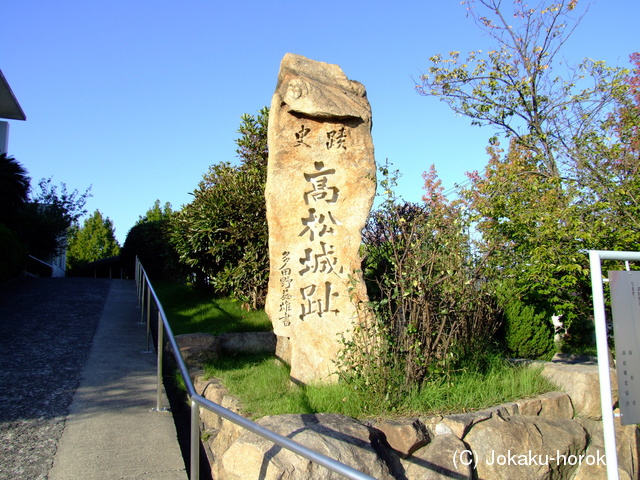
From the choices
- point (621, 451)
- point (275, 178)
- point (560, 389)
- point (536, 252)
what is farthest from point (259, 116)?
point (621, 451)

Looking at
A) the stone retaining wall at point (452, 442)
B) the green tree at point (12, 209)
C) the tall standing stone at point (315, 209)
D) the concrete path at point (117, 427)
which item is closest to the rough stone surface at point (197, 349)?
the concrete path at point (117, 427)

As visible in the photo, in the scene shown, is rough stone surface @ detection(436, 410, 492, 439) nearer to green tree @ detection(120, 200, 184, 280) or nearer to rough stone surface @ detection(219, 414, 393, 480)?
rough stone surface @ detection(219, 414, 393, 480)

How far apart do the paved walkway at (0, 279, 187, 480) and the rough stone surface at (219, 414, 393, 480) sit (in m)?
0.57

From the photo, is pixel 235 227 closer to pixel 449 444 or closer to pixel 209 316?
pixel 209 316

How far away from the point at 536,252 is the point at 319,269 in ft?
8.86

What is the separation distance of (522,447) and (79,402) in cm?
419

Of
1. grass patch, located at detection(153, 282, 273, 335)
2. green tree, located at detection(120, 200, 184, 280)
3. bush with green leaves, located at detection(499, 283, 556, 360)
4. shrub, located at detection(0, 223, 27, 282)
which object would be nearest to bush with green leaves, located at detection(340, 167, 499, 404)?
bush with green leaves, located at detection(499, 283, 556, 360)

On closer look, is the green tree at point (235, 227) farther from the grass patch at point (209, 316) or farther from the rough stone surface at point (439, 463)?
the rough stone surface at point (439, 463)

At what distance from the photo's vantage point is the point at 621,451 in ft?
18.4

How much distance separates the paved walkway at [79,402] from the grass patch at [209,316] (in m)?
0.79

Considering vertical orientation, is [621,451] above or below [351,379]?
below

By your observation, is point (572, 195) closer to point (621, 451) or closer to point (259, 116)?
point (621, 451)

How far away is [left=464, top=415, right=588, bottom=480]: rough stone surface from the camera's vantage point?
185 inches

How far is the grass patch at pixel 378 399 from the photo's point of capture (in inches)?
196
